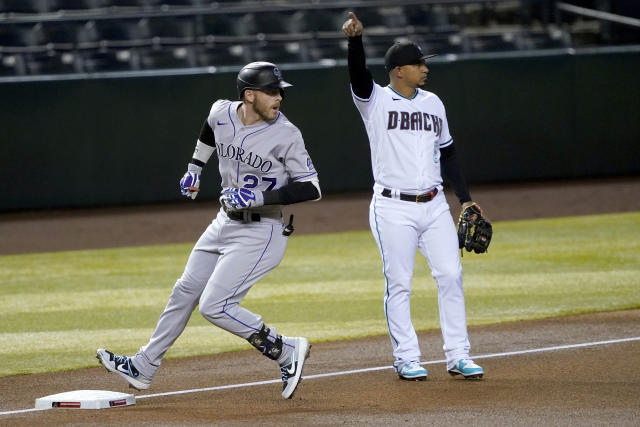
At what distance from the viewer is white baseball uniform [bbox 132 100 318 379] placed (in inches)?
207

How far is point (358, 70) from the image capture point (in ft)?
18.6

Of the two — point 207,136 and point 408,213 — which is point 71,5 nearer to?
point 207,136

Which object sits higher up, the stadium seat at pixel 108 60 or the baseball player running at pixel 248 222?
the stadium seat at pixel 108 60

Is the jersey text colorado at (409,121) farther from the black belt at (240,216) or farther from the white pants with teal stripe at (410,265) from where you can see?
the black belt at (240,216)

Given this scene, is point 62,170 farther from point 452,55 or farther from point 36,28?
point 452,55

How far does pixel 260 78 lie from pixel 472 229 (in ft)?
5.26

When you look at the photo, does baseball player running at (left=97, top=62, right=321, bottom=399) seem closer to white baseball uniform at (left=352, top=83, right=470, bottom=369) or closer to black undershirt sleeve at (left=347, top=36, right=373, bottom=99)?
black undershirt sleeve at (left=347, top=36, right=373, bottom=99)

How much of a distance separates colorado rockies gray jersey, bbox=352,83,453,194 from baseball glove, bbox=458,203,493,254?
1.14ft

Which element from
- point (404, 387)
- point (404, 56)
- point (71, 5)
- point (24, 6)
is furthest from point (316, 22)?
point (404, 387)

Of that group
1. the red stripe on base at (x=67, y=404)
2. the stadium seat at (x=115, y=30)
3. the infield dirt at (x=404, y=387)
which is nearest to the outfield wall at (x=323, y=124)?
the stadium seat at (x=115, y=30)

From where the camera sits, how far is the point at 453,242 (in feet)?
19.1

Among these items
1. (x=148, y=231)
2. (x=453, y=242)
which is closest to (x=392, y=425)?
(x=453, y=242)

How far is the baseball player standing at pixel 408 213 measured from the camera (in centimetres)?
576

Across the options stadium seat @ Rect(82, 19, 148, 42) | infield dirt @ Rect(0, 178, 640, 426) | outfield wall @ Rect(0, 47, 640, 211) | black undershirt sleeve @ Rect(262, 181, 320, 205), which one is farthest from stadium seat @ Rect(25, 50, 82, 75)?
black undershirt sleeve @ Rect(262, 181, 320, 205)
